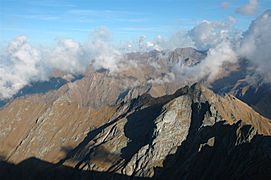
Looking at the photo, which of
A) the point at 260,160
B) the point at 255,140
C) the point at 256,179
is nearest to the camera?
the point at 256,179

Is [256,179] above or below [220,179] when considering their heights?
above

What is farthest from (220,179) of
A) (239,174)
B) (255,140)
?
(255,140)

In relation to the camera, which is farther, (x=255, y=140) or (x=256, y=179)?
(x=255, y=140)

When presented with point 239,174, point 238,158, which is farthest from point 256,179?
point 238,158

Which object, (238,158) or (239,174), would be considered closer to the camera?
(239,174)

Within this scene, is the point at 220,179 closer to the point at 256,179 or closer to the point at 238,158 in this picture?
the point at 238,158

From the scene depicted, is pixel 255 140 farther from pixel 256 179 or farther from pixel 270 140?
pixel 256 179

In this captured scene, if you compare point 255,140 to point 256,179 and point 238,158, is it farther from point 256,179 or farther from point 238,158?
point 256,179

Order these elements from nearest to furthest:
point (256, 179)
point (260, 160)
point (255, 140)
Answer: point (256, 179) → point (260, 160) → point (255, 140)
